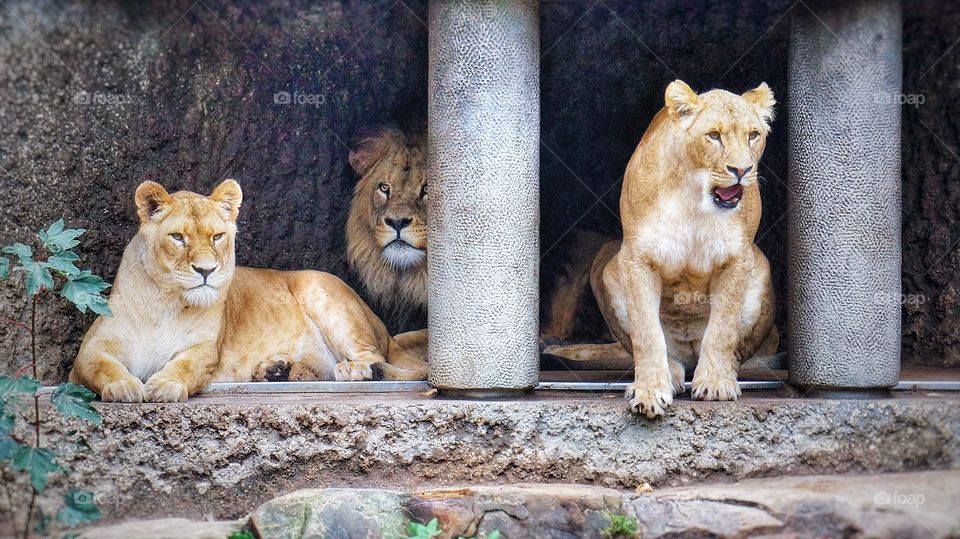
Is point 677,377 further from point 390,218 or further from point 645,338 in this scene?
point 390,218

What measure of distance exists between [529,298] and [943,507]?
7.38 feet

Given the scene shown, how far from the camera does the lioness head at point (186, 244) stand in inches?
247

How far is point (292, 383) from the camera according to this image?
6.55 metres

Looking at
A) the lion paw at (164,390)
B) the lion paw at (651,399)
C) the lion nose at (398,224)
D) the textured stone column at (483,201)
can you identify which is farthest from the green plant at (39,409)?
the lion paw at (651,399)

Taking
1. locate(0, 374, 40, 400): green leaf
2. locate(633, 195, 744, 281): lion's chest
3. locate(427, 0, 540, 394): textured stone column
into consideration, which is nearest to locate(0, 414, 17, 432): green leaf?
locate(0, 374, 40, 400): green leaf

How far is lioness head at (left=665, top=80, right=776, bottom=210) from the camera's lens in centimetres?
575

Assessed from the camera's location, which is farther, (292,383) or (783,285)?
Answer: (783,285)

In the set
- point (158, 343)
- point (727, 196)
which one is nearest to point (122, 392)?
point (158, 343)

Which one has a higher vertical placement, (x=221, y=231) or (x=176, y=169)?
(x=176, y=169)

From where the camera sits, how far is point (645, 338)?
6.02 m

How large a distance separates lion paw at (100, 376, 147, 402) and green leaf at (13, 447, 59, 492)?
628 mm

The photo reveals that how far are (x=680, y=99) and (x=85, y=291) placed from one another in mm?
3104

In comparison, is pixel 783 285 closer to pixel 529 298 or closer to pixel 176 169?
pixel 529 298

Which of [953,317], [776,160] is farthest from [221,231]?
[953,317]
